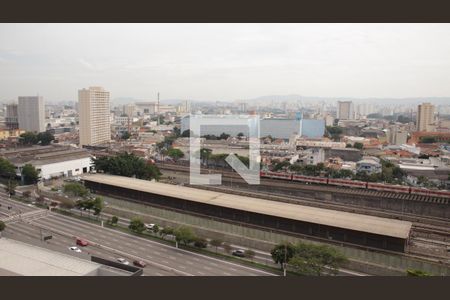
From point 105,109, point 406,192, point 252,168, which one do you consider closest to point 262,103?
point 105,109

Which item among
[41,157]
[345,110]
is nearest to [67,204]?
[41,157]

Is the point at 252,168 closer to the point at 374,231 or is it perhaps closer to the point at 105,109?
the point at 374,231

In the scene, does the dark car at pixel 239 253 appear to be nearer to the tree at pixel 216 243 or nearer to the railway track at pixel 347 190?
the tree at pixel 216 243

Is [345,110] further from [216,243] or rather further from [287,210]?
[216,243]

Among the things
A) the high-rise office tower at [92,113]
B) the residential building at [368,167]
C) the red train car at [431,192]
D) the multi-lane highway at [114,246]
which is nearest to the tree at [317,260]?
the multi-lane highway at [114,246]

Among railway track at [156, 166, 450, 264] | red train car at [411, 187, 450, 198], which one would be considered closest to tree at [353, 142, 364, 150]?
railway track at [156, 166, 450, 264]
